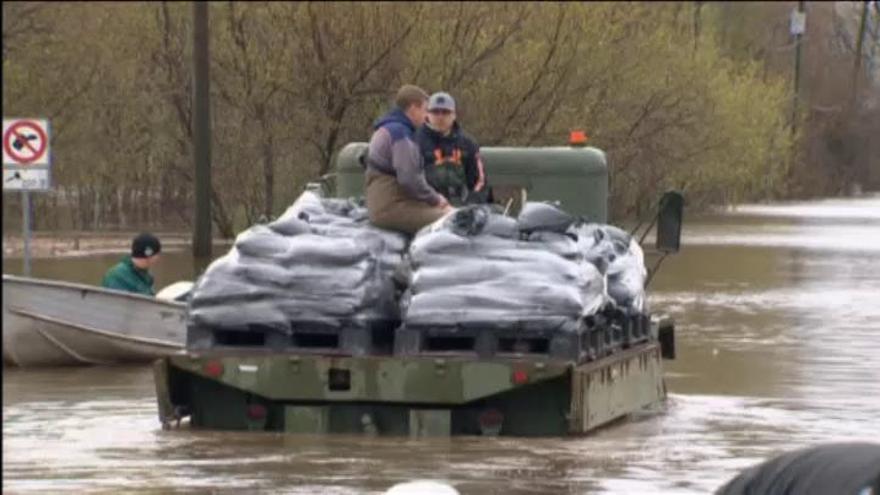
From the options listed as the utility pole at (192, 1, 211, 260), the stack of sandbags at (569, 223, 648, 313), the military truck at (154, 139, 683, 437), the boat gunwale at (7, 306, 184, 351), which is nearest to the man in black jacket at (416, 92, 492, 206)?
the stack of sandbags at (569, 223, 648, 313)

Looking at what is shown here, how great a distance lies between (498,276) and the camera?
47.7 feet

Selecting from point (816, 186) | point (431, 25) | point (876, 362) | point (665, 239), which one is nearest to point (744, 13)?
point (816, 186)

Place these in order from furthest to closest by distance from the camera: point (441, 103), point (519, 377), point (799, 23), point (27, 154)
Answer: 1. point (799, 23)
2. point (27, 154)
3. point (441, 103)
4. point (519, 377)

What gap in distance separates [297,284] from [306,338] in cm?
37

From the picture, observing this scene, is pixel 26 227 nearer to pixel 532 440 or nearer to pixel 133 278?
pixel 532 440

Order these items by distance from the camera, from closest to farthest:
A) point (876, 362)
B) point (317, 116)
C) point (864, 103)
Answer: point (864, 103)
point (876, 362)
point (317, 116)

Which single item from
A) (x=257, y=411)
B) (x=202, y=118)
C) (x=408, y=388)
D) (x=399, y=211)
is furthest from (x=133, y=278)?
(x=202, y=118)

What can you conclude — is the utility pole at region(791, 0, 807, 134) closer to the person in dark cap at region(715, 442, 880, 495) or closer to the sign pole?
the sign pole

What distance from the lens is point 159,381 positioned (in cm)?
1497

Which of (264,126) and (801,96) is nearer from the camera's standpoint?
(264,126)

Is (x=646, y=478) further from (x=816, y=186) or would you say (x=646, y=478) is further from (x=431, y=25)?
(x=816, y=186)

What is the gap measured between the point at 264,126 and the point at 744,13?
47582mm

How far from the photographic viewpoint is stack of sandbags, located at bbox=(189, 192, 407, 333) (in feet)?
47.8

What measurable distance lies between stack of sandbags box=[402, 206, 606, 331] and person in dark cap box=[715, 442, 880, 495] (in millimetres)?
9163
